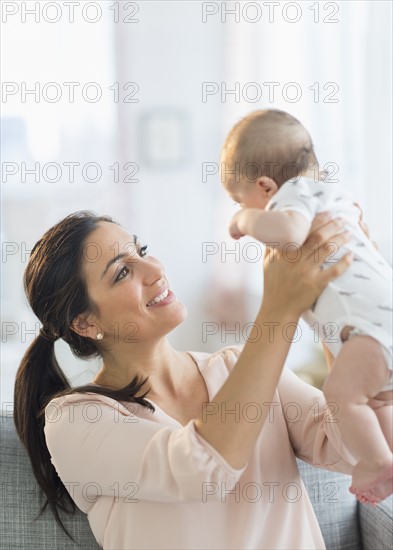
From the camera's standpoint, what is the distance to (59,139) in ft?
10.7

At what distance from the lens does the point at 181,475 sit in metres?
1.28

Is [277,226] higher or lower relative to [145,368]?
higher

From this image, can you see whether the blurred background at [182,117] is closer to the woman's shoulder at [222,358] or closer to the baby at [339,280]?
the woman's shoulder at [222,358]

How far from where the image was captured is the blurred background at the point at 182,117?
3.16 meters

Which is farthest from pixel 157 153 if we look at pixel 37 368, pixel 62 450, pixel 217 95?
pixel 62 450

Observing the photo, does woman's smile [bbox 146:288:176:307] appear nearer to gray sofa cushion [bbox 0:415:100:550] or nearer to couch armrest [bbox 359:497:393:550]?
gray sofa cushion [bbox 0:415:100:550]

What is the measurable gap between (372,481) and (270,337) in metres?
0.28

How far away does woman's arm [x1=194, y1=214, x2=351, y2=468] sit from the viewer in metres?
1.24

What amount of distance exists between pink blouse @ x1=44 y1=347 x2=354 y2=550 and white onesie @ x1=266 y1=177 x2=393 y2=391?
19 cm

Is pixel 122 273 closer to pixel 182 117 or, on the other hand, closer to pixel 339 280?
pixel 339 280

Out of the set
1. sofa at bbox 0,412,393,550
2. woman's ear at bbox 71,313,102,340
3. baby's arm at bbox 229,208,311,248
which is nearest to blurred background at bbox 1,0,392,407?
sofa at bbox 0,412,393,550

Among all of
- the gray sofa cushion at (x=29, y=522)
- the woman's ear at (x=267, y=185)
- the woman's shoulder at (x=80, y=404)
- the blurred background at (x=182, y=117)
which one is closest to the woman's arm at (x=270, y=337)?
the woman's ear at (x=267, y=185)

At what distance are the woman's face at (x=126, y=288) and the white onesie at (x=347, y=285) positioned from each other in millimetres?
324

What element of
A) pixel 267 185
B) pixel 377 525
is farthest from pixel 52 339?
pixel 377 525
